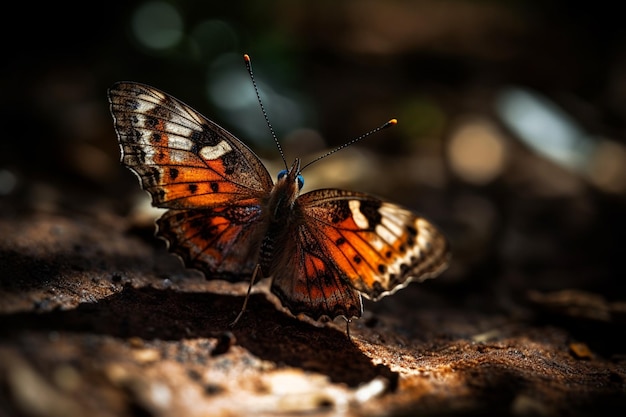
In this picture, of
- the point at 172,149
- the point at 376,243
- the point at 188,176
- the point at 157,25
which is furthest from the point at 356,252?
the point at 157,25

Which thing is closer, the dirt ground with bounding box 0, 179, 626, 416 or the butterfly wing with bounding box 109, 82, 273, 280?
the dirt ground with bounding box 0, 179, 626, 416

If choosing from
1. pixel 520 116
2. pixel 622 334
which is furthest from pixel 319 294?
pixel 520 116

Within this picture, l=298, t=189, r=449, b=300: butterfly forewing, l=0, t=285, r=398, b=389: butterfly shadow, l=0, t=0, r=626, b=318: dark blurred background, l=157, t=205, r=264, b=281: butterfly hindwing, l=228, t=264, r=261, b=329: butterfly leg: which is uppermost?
l=0, t=0, r=626, b=318: dark blurred background

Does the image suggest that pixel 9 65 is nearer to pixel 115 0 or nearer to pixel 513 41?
pixel 115 0

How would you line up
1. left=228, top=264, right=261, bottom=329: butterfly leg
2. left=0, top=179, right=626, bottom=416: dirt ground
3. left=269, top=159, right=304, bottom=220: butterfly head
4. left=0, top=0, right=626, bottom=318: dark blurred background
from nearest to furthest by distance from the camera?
left=0, top=179, right=626, bottom=416: dirt ground
left=228, top=264, right=261, bottom=329: butterfly leg
left=269, top=159, right=304, bottom=220: butterfly head
left=0, top=0, right=626, bottom=318: dark blurred background

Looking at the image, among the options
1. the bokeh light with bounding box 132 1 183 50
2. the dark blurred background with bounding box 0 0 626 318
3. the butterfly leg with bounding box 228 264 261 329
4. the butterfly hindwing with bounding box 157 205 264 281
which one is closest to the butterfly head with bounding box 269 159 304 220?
the butterfly hindwing with bounding box 157 205 264 281

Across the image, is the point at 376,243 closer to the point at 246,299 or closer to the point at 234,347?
the point at 246,299

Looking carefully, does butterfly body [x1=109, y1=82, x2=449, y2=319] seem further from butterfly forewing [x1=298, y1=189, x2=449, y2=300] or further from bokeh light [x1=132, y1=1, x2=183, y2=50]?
bokeh light [x1=132, y1=1, x2=183, y2=50]
